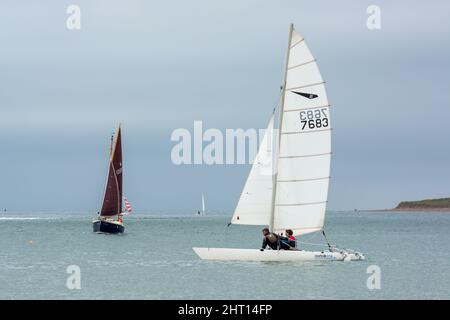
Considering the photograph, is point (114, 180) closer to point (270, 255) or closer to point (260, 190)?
point (260, 190)

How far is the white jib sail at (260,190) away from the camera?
1993 inches

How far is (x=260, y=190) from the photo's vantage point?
167ft

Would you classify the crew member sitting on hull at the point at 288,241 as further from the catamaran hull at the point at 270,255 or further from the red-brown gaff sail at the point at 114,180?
the red-brown gaff sail at the point at 114,180

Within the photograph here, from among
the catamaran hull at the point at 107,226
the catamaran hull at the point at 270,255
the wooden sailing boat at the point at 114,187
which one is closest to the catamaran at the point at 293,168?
the catamaran hull at the point at 270,255

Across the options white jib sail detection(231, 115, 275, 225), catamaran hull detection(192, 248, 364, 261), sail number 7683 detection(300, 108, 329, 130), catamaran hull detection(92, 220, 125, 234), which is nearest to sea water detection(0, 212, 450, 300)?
catamaran hull detection(192, 248, 364, 261)

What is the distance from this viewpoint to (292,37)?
49875 millimetres

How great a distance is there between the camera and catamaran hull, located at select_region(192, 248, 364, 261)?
4912cm

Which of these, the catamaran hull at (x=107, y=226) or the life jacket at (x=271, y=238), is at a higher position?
the life jacket at (x=271, y=238)

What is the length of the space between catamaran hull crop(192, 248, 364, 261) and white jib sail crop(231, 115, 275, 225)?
5.78 ft

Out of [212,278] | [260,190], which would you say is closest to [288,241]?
[260,190]

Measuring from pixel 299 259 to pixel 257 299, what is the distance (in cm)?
813
